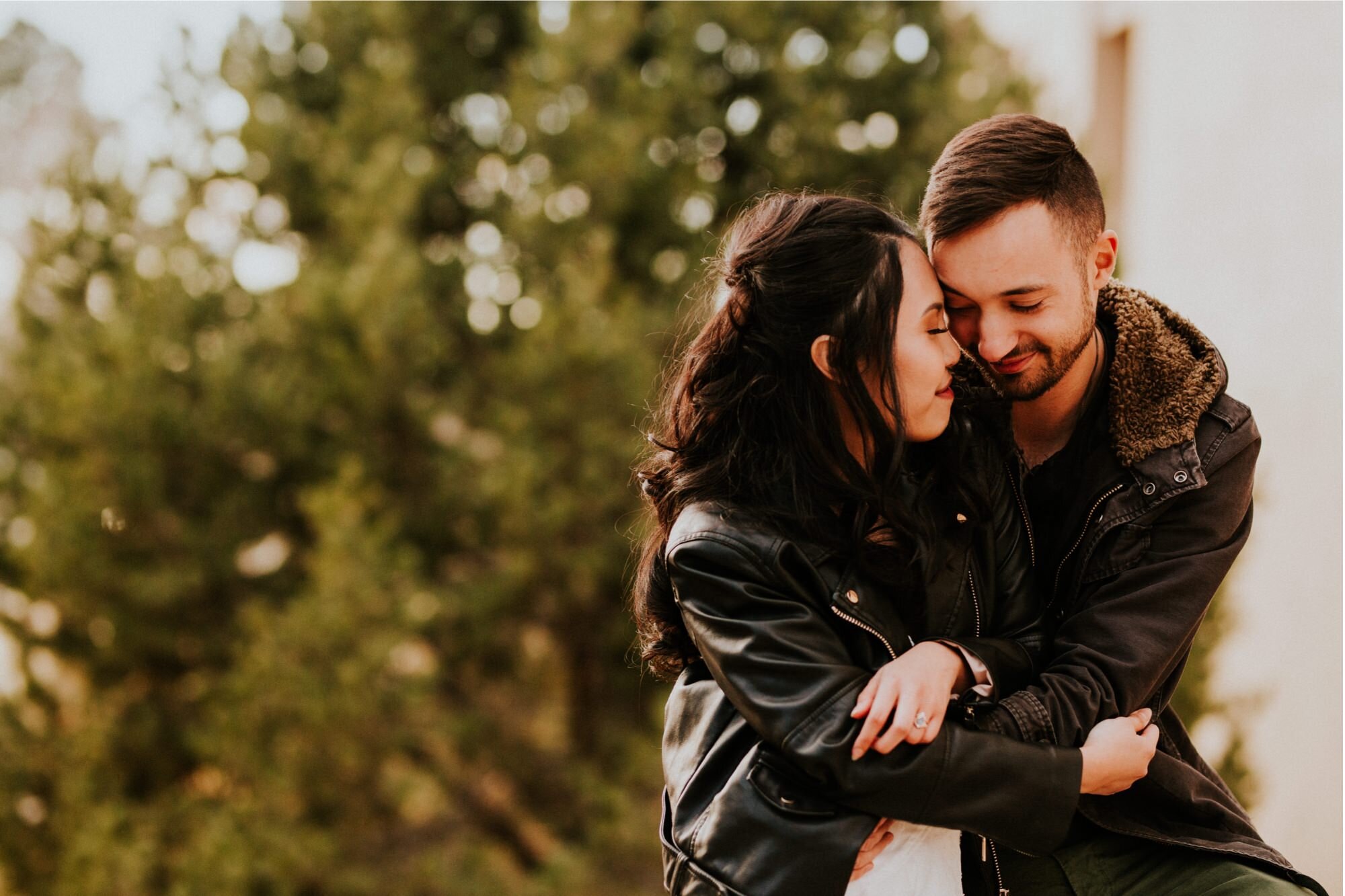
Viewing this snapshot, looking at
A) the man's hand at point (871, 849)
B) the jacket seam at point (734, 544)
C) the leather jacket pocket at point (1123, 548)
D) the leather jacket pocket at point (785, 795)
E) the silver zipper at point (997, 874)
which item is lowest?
the silver zipper at point (997, 874)

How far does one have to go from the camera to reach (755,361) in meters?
2.05

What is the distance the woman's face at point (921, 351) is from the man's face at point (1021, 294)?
59mm

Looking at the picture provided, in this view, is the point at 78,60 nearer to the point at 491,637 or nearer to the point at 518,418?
the point at 518,418

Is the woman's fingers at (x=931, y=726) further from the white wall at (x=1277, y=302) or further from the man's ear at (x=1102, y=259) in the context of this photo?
the white wall at (x=1277, y=302)

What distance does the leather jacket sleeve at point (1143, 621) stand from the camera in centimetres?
183

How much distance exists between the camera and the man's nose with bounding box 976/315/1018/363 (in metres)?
2.02

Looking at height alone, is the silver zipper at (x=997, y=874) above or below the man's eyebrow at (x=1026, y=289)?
below

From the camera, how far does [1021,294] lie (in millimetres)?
1990

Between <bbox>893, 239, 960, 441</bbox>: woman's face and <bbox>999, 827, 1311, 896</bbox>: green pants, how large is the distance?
0.77 metres

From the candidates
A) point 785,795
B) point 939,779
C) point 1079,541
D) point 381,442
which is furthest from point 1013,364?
point 381,442

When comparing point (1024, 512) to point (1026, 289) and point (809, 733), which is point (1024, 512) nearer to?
point (1026, 289)

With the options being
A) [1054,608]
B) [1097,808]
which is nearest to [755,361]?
[1054,608]

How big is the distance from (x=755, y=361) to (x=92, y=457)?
4.54m

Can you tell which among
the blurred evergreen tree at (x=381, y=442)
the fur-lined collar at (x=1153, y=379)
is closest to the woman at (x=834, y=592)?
the fur-lined collar at (x=1153, y=379)
